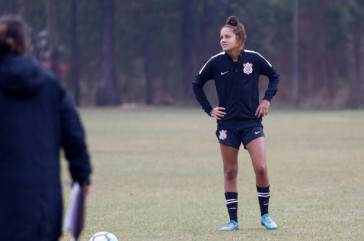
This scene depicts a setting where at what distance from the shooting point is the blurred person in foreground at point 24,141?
4.23 m

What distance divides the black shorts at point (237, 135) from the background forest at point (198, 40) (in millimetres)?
40362

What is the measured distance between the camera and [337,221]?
8.80 metres

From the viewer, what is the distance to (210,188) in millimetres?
12594

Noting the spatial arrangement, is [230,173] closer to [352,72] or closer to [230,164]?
[230,164]

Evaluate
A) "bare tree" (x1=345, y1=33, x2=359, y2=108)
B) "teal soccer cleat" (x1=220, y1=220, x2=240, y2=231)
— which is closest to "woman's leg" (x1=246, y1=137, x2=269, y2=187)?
"teal soccer cleat" (x1=220, y1=220, x2=240, y2=231)

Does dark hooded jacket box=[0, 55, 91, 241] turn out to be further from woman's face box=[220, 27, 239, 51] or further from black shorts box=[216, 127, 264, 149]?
black shorts box=[216, 127, 264, 149]

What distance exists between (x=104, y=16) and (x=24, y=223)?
5113 cm

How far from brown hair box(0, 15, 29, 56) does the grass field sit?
3871 millimetres

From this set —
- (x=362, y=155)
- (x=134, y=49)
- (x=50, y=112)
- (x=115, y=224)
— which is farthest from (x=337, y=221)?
(x=134, y=49)

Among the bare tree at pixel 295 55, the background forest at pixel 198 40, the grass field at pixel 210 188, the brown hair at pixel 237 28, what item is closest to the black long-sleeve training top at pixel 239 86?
the brown hair at pixel 237 28

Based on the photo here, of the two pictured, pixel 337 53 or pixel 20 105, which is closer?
pixel 20 105

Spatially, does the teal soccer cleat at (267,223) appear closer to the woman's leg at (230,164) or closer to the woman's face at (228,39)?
the woman's leg at (230,164)

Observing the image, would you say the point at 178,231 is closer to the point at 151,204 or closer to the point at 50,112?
the point at 151,204

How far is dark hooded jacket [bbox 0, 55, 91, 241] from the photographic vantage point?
4.23 meters
